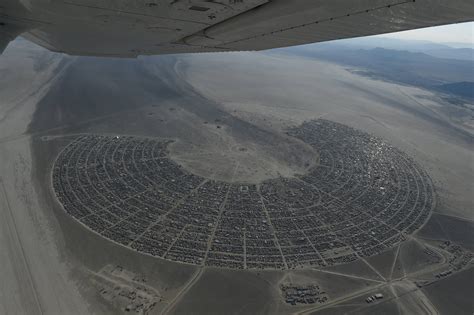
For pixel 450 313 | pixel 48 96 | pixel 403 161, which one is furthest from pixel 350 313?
pixel 48 96

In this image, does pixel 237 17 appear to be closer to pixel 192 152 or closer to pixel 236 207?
pixel 236 207

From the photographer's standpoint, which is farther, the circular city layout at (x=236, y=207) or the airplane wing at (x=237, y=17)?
the circular city layout at (x=236, y=207)

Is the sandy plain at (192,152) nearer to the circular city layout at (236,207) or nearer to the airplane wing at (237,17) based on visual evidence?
the circular city layout at (236,207)

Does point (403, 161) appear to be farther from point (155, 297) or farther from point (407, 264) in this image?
point (155, 297)

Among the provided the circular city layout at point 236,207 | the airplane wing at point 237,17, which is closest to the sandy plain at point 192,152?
the circular city layout at point 236,207

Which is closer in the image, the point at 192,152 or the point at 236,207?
the point at 236,207

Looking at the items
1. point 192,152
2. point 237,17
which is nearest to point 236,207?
point 192,152
